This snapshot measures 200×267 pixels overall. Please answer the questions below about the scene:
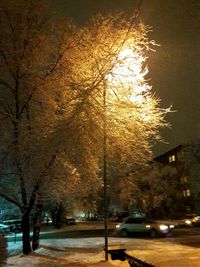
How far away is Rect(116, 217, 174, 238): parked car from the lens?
2989 centimetres

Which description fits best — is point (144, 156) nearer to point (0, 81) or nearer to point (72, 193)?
point (72, 193)

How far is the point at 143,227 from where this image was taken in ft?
102

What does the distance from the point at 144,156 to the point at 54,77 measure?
17.2ft

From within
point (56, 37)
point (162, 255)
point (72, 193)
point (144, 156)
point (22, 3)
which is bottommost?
point (162, 255)

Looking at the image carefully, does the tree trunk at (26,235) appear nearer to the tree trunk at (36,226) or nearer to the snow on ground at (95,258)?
the snow on ground at (95,258)

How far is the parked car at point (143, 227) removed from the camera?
29888mm

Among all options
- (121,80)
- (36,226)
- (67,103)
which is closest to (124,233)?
(36,226)

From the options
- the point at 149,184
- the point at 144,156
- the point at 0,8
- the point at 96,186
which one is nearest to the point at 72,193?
the point at 96,186

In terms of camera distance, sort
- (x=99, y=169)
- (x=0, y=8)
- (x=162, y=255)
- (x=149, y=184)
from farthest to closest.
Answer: (x=149, y=184)
(x=99, y=169)
(x=0, y=8)
(x=162, y=255)

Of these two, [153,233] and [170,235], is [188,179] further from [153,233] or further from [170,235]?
[153,233]

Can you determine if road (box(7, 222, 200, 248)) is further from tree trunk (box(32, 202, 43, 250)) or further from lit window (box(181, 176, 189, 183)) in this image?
lit window (box(181, 176, 189, 183))

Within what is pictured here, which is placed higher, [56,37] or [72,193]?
[56,37]

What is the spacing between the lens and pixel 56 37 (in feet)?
61.4

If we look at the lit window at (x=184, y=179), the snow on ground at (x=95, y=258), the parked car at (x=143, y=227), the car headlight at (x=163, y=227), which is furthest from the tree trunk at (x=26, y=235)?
the lit window at (x=184, y=179)
